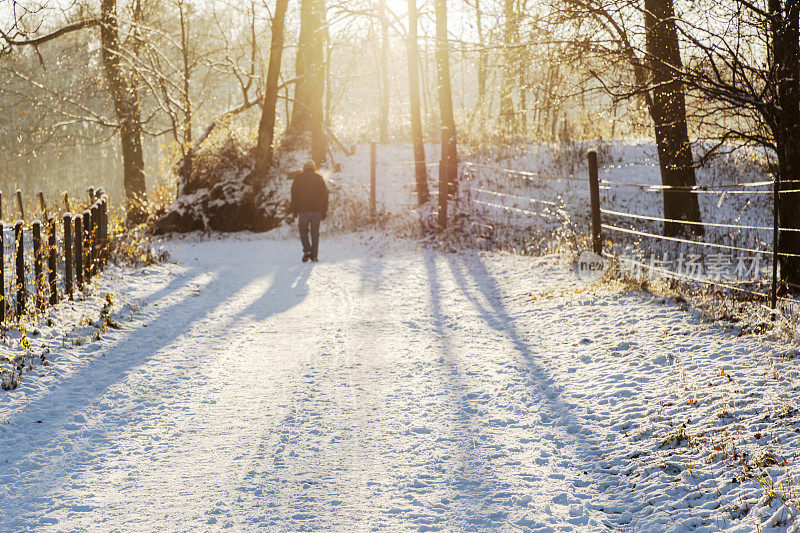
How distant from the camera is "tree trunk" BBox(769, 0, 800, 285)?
743 centimetres

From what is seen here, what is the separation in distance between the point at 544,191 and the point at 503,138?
12.5ft

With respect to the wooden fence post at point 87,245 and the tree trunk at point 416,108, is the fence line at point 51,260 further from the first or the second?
the tree trunk at point 416,108

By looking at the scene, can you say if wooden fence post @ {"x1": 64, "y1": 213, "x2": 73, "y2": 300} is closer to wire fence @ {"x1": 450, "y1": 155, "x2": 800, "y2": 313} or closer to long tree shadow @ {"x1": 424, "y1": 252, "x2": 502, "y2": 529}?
long tree shadow @ {"x1": 424, "y1": 252, "x2": 502, "y2": 529}

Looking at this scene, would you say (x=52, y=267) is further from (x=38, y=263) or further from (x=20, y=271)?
(x=20, y=271)

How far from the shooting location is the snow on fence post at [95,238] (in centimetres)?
1014

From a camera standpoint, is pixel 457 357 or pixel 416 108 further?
pixel 416 108

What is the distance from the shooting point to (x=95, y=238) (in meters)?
10.6

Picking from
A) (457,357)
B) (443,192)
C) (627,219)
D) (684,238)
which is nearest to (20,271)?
(457,357)

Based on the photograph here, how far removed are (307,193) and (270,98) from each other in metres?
6.42

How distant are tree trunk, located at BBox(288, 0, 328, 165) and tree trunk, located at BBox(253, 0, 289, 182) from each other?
1.77 meters

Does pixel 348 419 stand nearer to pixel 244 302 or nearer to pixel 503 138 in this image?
pixel 244 302

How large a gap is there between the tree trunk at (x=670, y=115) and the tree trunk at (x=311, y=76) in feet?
36.9

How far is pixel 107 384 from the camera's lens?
5750mm

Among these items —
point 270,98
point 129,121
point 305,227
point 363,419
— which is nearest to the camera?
point 363,419
